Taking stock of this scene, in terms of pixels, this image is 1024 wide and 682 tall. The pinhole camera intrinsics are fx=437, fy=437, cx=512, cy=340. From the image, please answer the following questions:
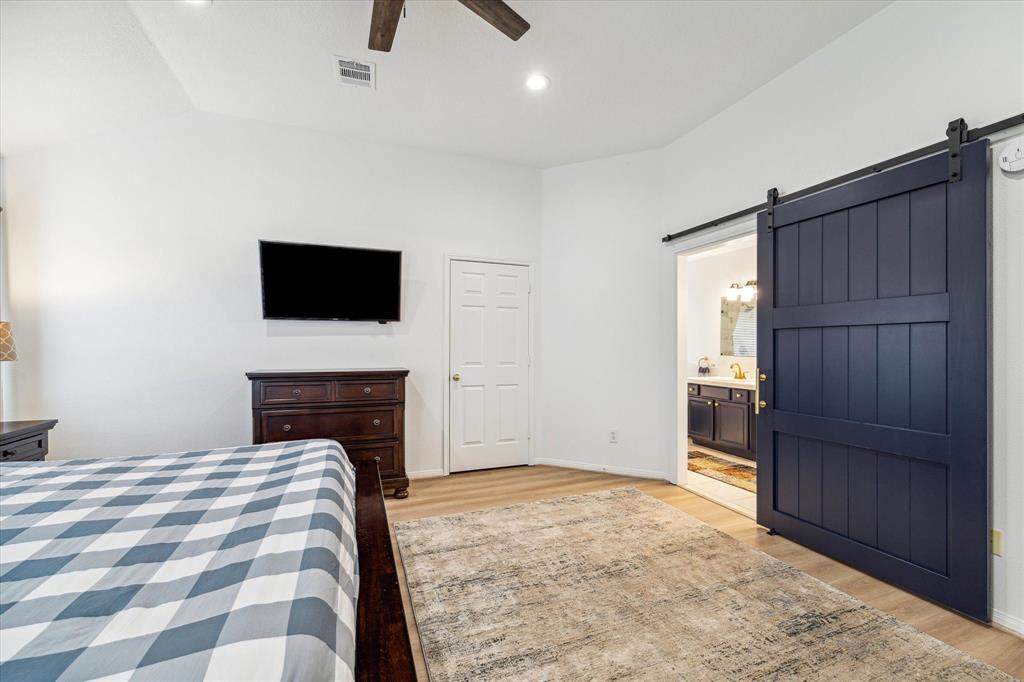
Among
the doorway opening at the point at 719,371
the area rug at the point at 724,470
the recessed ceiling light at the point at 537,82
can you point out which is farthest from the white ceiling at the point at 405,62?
the area rug at the point at 724,470

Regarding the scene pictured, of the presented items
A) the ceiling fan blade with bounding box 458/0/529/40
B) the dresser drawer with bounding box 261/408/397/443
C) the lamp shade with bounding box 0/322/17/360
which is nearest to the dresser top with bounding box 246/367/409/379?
the dresser drawer with bounding box 261/408/397/443

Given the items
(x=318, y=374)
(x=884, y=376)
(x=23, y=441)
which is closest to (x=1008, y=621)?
(x=884, y=376)

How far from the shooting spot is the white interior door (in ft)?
14.0

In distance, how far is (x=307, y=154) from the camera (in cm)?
381

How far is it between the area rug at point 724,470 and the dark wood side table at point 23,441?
15.7ft

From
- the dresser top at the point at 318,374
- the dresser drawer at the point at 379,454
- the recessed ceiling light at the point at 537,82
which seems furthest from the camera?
the dresser drawer at the point at 379,454

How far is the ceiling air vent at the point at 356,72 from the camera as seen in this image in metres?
2.85

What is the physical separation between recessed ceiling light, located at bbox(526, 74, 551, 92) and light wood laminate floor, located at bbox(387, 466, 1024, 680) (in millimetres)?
3106

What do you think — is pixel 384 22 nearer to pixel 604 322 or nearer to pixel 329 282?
pixel 329 282

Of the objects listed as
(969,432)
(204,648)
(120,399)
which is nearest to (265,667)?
(204,648)

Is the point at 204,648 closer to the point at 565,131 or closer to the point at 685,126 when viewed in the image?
the point at 565,131

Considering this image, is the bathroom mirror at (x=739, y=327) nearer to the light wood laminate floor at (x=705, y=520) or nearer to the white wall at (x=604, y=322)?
the white wall at (x=604, y=322)

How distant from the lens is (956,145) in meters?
2.03

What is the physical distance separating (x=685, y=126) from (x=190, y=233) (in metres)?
4.18
